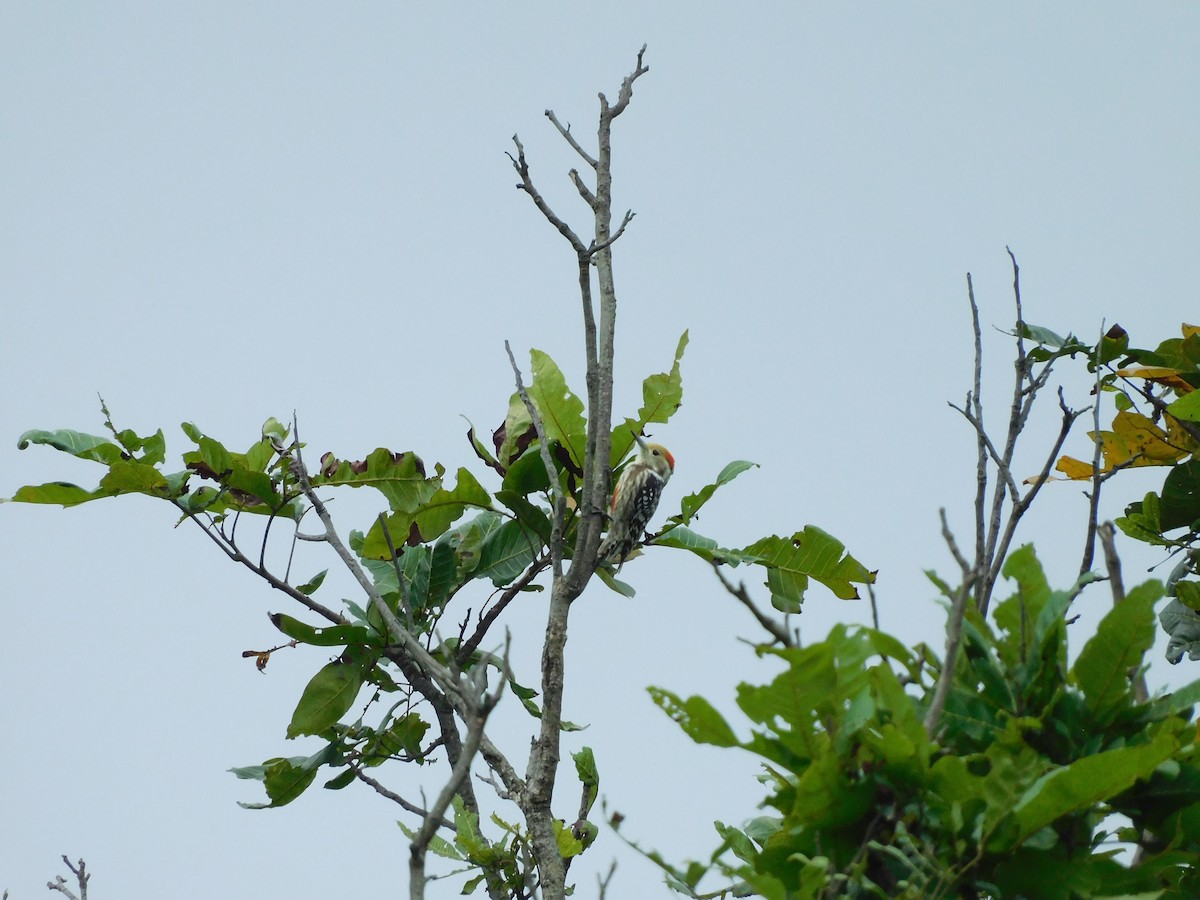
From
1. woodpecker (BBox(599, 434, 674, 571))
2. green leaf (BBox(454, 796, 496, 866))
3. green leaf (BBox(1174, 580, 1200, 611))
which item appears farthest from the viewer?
woodpecker (BBox(599, 434, 674, 571))

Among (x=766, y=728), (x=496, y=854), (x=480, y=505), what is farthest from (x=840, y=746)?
(x=480, y=505)

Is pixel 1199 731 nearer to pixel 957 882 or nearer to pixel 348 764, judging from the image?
pixel 957 882

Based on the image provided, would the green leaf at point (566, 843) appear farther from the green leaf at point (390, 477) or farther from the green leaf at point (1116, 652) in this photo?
the green leaf at point (1116, 652)

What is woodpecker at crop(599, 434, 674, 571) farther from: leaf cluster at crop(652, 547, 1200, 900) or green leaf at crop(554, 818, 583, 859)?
leaf cluster at crop(652, 547, 1200, 900)

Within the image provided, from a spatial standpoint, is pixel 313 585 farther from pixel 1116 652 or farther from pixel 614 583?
pixel 1116 652

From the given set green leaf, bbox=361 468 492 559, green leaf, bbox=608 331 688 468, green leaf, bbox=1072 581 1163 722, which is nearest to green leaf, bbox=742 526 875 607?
green leaf, bbox=608 331 688 468

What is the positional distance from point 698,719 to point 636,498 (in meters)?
4.04

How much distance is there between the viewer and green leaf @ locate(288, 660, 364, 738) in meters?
4.20

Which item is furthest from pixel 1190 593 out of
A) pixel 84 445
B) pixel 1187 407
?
pixel 84 445

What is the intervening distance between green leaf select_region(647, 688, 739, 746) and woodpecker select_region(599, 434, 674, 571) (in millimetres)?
2793

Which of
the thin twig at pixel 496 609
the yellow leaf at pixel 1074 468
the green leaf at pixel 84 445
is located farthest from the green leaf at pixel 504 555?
the yellow leaf at pixel 1074 468

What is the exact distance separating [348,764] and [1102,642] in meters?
2.98

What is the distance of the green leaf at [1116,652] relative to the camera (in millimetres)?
2061

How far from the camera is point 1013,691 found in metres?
2.15
